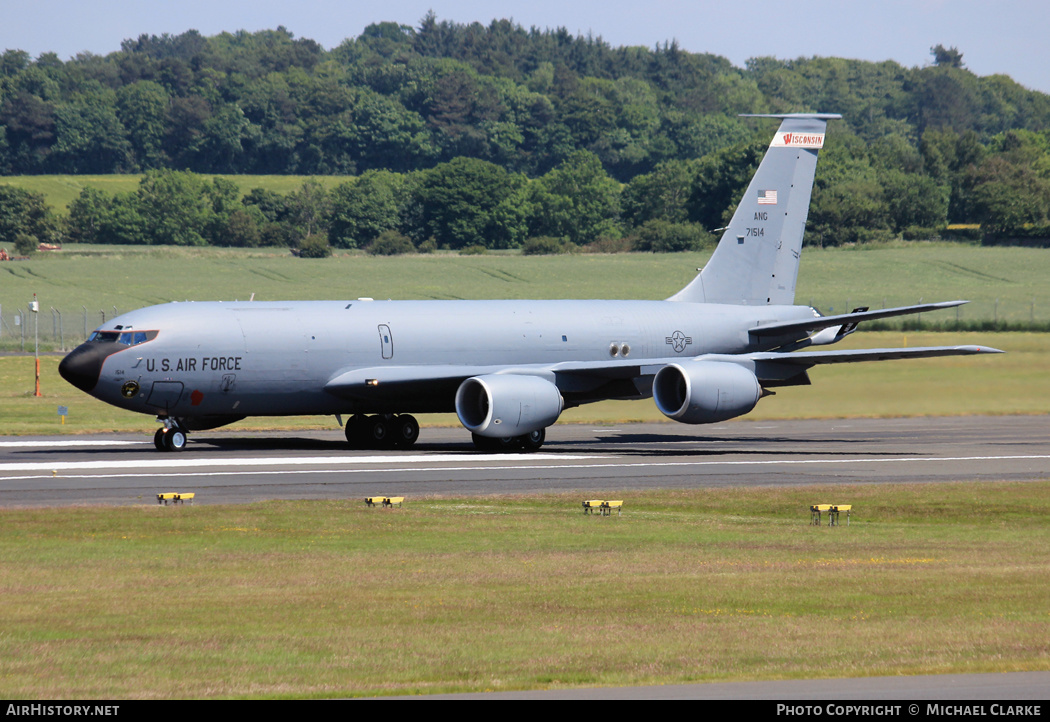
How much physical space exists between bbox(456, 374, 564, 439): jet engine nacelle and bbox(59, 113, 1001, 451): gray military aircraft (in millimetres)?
40

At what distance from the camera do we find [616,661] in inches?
488

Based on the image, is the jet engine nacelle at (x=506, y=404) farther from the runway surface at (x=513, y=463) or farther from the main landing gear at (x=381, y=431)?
the main landing gear at (x=381, y=431)

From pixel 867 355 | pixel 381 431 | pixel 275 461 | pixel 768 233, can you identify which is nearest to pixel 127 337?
pixel 275 461

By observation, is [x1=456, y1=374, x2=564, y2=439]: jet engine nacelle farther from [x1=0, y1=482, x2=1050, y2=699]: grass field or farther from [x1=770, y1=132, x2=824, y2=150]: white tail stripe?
[x1=770, y1=132, x2=824, y2=150]: white tail stripe

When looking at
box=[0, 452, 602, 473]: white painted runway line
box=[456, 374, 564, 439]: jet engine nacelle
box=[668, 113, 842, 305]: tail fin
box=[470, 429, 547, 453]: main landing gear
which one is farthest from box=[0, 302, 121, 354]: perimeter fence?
box=[456, 374, 564, 439]: jet engine nacelle

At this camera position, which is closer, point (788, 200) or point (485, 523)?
point (485, 523)

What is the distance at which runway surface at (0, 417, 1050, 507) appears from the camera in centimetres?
2773

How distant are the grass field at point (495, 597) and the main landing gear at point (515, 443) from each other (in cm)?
1224

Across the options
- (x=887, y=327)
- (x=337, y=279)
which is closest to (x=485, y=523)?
(x=887, y=327)

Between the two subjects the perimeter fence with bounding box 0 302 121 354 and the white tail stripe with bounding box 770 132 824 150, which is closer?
the white tail stripe with bounding box 770 132 824 150

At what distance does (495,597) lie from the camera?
15.8 m

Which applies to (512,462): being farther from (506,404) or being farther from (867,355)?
(867,355)
